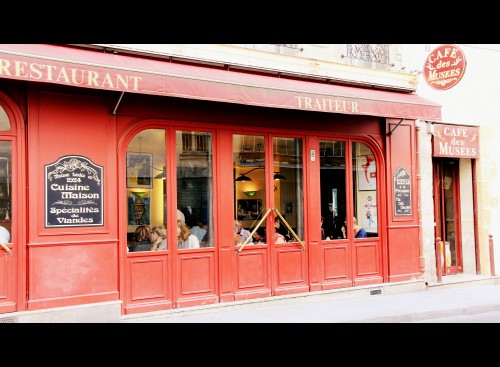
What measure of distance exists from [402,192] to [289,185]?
9.15ft

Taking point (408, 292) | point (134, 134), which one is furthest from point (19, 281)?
point (408, 292)

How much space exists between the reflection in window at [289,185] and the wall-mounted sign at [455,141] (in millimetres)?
3743

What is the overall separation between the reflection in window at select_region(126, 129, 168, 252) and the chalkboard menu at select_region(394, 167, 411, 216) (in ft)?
17.0

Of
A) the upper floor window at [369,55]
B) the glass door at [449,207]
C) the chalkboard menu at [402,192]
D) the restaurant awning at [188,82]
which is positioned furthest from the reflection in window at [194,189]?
the glass door at [449,207]

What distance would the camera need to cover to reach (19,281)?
773cm

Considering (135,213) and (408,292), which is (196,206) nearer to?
(135,213)

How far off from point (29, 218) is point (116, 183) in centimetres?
141

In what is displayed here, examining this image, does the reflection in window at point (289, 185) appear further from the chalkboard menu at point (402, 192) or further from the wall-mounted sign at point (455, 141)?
the wall-mounted sign at point (455, 141)

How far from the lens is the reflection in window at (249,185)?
9922mm

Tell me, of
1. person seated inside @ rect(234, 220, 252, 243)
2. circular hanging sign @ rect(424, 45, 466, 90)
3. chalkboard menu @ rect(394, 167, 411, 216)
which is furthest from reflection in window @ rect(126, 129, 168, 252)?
circular hanging sign @ rect(424, 45, 466, 90)

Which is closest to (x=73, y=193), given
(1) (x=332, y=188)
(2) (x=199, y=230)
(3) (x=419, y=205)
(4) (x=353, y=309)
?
(2) (x=199, y=230)

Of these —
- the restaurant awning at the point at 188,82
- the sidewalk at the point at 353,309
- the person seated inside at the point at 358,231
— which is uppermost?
the restaurant awning at the point at 188,82

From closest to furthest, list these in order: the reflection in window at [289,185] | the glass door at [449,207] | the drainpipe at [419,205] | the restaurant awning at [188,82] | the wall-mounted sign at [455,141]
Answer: the restaurant awning at [188,82]
the reflection in window at [289,185]
the drainpipe at [419,205]
the wall-mounted sign at [455,141]
the glass door at [449,207]

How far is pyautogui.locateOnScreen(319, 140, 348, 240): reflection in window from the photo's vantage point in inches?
431
